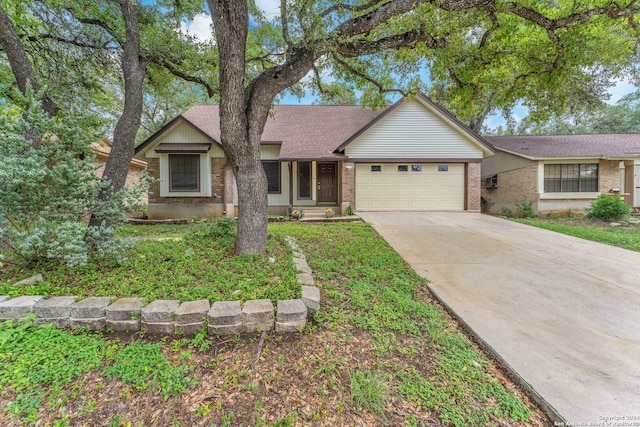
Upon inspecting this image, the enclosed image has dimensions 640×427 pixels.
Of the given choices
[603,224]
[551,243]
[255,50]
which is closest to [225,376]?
[255,50]

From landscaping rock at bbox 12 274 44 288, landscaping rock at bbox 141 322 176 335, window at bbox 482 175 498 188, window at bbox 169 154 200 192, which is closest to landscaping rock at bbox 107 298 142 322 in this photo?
landscaping rock at bbox 141 322 176 335

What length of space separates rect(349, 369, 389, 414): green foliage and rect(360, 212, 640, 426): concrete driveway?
1101 mm

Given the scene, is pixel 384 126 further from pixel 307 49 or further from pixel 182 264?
pixel 182 264

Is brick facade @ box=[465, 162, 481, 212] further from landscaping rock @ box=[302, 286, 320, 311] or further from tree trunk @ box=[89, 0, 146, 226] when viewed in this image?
tree trunk @ box=[89, 0, 146, 226]

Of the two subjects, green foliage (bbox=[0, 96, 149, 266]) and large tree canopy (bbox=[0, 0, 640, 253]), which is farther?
large tree canopy (bbox=[0, 0, 640, 253])

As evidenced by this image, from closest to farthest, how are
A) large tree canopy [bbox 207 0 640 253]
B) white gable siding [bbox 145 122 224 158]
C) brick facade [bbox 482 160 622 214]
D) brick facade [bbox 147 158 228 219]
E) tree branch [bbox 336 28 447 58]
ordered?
large tree canopy [bbox 207 0 640 253] → tree branch [bbox 336 28 447 58] → white gable siding [bbox 145 122 224 158] → brick facade [bbox 147 158 228 219] → brick facade [bbox 482 160 622 214]

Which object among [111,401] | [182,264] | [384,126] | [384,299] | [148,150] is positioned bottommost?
[111,401]

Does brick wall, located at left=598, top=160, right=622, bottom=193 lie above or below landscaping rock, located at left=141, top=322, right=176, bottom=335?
above

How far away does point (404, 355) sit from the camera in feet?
7.28

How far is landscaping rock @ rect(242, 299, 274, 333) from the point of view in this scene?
2.37 m

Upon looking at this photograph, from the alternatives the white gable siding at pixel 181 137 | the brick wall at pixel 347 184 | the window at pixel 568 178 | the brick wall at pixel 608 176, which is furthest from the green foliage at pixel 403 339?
the brick wall at pixel 608 176

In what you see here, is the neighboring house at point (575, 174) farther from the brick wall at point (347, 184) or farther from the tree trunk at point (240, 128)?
the tree trunk at point (240, 128)

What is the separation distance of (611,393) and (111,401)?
139 inches

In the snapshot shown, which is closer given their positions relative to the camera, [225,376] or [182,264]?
[225,376]
